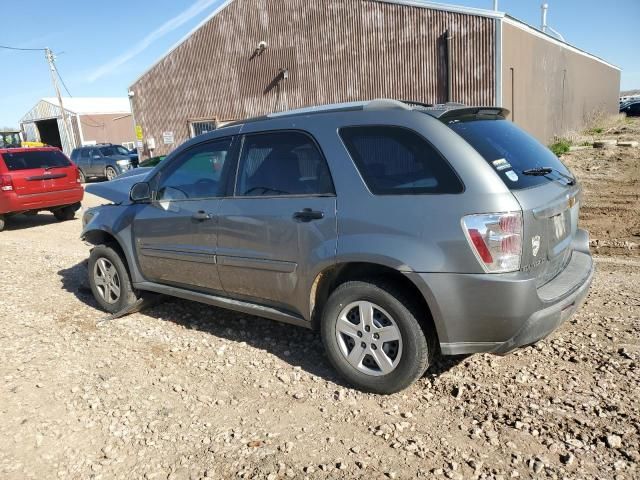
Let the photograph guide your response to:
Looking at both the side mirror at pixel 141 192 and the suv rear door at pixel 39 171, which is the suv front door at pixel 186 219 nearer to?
the side mirror at pixel 141 192

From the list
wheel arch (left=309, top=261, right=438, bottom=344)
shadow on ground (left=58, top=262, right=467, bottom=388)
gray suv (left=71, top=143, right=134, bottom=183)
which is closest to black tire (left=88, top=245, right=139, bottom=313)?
shadow on ground (left=58, top=262, right=467, bottom=388)

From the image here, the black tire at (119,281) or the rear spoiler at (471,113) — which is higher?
the rear spoiler at (471,113)

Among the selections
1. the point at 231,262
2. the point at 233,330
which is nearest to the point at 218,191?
the point at 231,262

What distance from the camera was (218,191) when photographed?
410 cm

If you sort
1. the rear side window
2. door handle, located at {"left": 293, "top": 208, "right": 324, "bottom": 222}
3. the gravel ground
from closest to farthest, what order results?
1. the gravel ground
2. the rear side window
3. door handle, located at {"left": 293, "top": 208, "right": 324, "bottom": 222}

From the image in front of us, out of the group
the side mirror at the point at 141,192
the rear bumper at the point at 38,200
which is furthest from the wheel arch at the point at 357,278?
the rear bumper at the point at 38,200

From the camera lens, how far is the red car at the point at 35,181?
10.4 m

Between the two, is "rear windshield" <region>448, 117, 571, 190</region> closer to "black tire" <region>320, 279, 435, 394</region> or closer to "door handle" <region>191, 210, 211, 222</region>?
"black tire" <region>320, 279, 435, 394</region>

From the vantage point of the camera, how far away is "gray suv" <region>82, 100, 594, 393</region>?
2.89m

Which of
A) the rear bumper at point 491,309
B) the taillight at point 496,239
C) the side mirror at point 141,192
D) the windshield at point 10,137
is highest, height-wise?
the windshield at point 10,137

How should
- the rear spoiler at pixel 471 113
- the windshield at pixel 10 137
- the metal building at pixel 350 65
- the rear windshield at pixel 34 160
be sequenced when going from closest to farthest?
the rear spoiler at pixel 471 113 < the rear windshield at pixel 34 160 < the metal building at pixel 350 65 < the windshield at pixel 10 137

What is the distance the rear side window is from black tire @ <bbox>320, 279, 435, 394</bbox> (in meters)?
0.62

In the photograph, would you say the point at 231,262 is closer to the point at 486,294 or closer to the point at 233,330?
the point at 233,330

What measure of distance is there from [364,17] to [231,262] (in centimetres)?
1686
